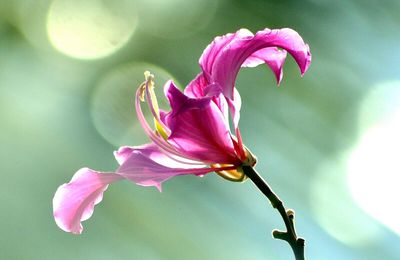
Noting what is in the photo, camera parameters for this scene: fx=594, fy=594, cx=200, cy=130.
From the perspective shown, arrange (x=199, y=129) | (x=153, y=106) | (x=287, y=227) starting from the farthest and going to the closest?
(x=153, y=106)
(x=199, y=129)
(x=287, y=227)

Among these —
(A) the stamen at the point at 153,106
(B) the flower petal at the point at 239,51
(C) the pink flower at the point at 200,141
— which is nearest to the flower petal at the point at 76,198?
(C) the pink flower at the point at 200,141

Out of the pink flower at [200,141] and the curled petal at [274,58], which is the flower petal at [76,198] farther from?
the curled petal at [274,58]

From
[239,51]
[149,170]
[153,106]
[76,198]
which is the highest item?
[239,51]

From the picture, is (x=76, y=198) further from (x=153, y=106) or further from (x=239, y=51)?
(x=239, y=51)

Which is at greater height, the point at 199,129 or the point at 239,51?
the point at 239,51

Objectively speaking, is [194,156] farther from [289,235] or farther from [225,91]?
[289,235]

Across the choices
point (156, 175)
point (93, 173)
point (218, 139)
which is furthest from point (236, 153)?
point (93, 173)

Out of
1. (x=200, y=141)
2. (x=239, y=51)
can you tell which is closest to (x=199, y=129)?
(x=200, y=141)
